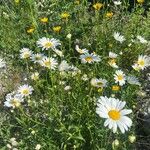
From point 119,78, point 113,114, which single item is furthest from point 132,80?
point 113,114

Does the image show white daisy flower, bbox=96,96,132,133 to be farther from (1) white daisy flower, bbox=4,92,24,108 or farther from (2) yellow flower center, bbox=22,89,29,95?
(2) yellow flower center, bbox=22,89,29,95

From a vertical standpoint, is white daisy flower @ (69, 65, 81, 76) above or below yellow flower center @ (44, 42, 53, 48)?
below

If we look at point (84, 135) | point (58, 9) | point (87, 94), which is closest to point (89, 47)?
point (58, 9)

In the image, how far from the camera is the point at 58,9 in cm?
496

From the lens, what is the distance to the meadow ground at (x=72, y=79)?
3.05 metres

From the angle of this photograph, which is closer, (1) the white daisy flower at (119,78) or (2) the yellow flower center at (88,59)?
(1) the white daisy flower at (119,78)

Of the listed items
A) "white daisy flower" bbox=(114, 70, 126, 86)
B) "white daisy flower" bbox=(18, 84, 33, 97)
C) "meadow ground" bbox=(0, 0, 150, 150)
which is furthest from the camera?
"white daisy flower" bbox=(18, 84, 33, 97)

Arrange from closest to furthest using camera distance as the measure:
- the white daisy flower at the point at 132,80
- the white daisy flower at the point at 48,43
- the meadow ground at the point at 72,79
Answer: the meadow ground at the point at 72,79 < the white daisy flower at the point at 132,80 < the white daisy flower at the point at 48,43

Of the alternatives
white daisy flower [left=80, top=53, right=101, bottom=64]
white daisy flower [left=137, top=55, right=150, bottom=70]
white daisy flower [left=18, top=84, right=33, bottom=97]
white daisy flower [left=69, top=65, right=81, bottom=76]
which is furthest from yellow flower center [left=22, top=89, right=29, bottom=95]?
white daisy flower [left=137, top=55, right=150, bottom=70]

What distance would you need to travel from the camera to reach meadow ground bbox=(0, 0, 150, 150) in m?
3.05

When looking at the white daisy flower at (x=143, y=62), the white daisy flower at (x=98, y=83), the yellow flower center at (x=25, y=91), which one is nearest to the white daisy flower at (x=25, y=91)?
the yellow flower center at (x=25, y=91)

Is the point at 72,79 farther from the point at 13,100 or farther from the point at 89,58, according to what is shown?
the point at 13,100

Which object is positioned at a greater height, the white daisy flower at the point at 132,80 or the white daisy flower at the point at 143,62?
the white daisy flower at the point at 143,62

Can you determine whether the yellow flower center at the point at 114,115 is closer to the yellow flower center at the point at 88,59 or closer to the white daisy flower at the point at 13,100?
the white daisy flower at the point at 13,100
